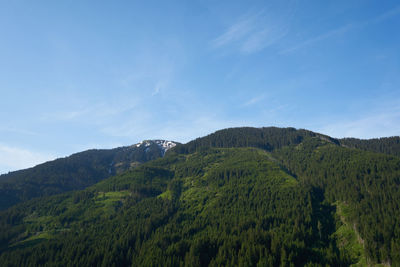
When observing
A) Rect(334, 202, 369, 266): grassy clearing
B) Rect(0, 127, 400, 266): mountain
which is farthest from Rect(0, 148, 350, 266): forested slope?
Rect(334, 202, 369, 266): grassy clearing

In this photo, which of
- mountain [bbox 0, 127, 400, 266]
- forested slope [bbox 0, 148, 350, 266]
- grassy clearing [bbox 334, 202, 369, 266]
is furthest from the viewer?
forested slope [bbox 0, 148, 350, 266]

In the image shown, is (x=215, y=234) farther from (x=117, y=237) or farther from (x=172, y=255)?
(x=117, y=237)

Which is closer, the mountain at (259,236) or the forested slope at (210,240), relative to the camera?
the mountain at (259,236)

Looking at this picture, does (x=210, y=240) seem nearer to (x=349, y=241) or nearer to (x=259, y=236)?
(x=259, y=236)

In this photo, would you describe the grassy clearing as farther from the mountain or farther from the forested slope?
the forested slope

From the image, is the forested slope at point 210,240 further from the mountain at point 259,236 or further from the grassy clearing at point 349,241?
the grassy clearing at point 349,241

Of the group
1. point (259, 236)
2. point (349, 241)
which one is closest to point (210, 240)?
point (259, 236)

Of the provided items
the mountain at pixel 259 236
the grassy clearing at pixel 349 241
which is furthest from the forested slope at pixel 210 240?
the grassy clearing at pixel 349 241

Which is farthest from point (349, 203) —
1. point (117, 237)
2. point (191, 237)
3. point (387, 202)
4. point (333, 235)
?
point (117, 237)

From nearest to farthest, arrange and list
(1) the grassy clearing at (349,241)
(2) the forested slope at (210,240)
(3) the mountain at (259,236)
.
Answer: (1) the grassy clearing at (349,241) → (3) the mountain at (259,236) → (2) the forested slope at (210,240)

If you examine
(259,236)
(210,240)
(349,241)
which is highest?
(259,236)

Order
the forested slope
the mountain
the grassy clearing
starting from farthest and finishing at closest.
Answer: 1. the forested slope
2. the mountain
3. the grassy clearing

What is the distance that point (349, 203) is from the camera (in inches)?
6496

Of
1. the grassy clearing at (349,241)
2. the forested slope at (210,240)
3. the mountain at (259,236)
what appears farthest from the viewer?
the forested slope at (210,240)
